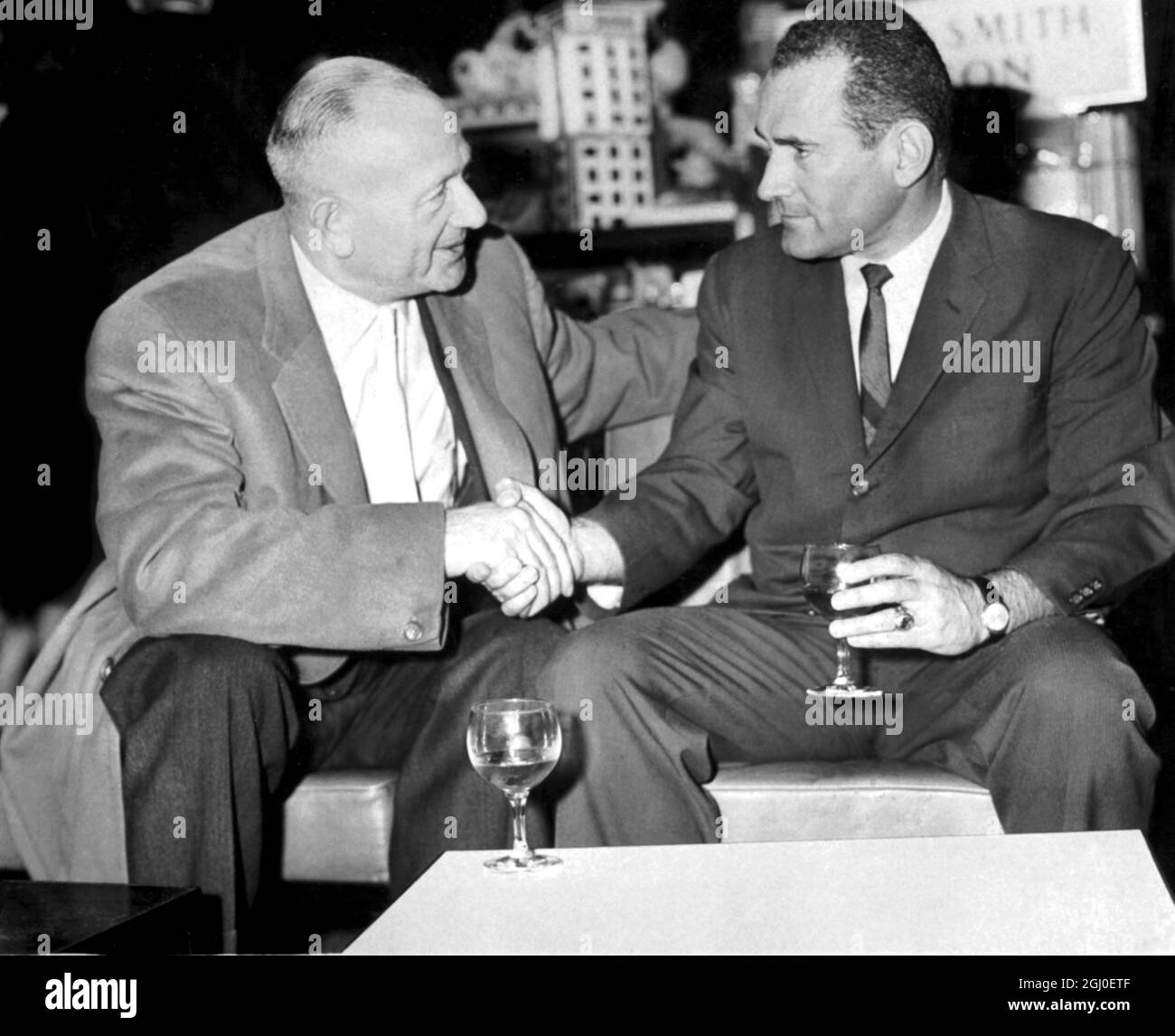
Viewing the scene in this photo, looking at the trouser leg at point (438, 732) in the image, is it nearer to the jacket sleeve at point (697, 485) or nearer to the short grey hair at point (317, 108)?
the jacket sleeve at point (697, 485)

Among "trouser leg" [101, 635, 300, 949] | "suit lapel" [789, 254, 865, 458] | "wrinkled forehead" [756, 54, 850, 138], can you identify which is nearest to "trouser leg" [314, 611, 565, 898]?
"trouser leg" [101, 635, 300, 949]

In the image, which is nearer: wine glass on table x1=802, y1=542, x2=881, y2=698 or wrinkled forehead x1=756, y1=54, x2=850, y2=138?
wine glass on table x1=802, y1=542, x2=881, y2=698

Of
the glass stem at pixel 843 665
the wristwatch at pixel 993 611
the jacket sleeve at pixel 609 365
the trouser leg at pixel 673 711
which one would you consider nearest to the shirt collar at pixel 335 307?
the jacket sleeve at pixel 609 365

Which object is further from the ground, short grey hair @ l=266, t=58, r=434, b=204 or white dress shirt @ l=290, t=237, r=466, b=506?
short grey hair @ l=266, t=58, r=434, b=204

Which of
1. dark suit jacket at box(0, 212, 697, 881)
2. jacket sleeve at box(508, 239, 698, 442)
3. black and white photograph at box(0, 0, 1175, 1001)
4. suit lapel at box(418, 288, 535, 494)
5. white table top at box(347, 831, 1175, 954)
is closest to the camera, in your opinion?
white table top at box(347, 831, 1175, 954)

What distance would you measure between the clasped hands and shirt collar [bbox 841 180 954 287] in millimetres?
579

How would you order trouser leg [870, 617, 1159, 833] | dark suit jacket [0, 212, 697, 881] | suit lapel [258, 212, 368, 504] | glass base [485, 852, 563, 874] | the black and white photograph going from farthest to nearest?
suit lapel [258, 212, 368, 504] < dark suit jacket [0, 212, 697, 881] < the black and white photograph < trouser leg [870, 617, 1159, 833] < glass base [485, 852, 563, 874]

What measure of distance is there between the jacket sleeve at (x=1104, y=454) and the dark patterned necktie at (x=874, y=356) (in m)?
0.22

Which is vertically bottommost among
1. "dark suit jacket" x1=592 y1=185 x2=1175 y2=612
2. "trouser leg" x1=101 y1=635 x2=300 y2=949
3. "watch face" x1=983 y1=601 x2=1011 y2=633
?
"trouser leg" x1=101 y1=635 x2=300 y2=949

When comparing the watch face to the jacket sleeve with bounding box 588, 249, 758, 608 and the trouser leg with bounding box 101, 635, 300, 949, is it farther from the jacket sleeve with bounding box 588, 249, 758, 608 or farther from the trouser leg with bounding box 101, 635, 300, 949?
the trouser leg with bounding box 101, 635, 300, 949

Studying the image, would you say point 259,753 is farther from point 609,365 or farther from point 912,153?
point 912,153

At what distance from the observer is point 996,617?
1.79 meters

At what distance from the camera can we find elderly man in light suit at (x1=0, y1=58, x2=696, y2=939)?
180 cm
